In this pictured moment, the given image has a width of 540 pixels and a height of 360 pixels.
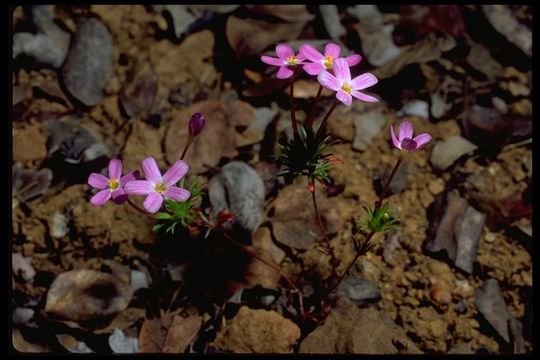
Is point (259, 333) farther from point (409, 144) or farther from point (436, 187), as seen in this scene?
point (436, 187)

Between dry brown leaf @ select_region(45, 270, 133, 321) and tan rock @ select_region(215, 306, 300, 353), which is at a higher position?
dry brown leaf @ select_region(45, 270, 133, 321)

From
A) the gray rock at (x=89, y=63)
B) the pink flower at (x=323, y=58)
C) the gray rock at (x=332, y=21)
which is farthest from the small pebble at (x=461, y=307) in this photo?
the gray rock at (x=89, y=63)

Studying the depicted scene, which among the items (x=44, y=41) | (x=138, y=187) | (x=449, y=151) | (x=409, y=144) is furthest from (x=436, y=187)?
(x=44, y=41)

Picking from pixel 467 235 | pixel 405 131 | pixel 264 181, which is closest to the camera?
pixel 405 131

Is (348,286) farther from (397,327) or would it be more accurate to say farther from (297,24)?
(297,24)

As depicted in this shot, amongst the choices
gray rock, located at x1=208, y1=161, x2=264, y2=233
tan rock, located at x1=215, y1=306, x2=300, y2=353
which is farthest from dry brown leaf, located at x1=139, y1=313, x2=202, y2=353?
gray rock, located at x1=208, y1=161, x2=264, y2=233

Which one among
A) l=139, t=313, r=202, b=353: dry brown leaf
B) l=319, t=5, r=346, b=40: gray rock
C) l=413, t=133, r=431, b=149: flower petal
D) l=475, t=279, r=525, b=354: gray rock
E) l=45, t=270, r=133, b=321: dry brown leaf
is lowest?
l=475, t=279, r=525, b=354: gray rock

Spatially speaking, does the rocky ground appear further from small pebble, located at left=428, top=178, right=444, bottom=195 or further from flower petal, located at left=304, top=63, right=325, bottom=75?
flower petal, located at left=304, top=63, right=325, bottom=75
